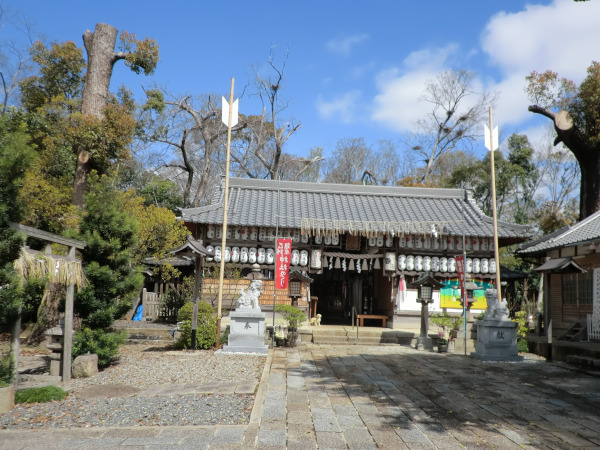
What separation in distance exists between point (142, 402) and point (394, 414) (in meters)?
3.55

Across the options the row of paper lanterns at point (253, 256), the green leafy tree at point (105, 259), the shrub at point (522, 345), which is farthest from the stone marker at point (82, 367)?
the shrub at point (522, 345)

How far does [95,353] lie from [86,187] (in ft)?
22.1

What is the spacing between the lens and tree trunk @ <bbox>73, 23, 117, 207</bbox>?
1413cm

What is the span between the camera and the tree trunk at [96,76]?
1413 centimetres

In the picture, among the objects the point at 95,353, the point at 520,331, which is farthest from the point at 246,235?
the point at 520,331

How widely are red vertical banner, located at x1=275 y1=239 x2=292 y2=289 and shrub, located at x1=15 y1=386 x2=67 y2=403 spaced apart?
8062 mm

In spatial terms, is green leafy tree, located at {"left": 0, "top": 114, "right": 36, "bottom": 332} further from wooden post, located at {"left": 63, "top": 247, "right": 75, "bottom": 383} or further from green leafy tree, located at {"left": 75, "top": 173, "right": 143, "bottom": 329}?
green leafy tree, located at {"left": 75, "top": 173, "right": 143, "bottom": 329}

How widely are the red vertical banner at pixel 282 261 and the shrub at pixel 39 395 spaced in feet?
26.5

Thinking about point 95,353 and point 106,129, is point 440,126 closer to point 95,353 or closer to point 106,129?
point 106,129

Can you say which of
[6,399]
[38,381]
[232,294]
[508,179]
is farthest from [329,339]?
[508,179]

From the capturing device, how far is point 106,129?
14.1 metres

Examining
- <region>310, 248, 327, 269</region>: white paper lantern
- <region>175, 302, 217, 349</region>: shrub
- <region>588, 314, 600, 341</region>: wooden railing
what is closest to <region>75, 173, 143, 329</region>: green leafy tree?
<region>175, 302, 217, 349</region>: shrub

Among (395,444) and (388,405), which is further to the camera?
(388,405)

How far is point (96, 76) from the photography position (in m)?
A: 14.5
